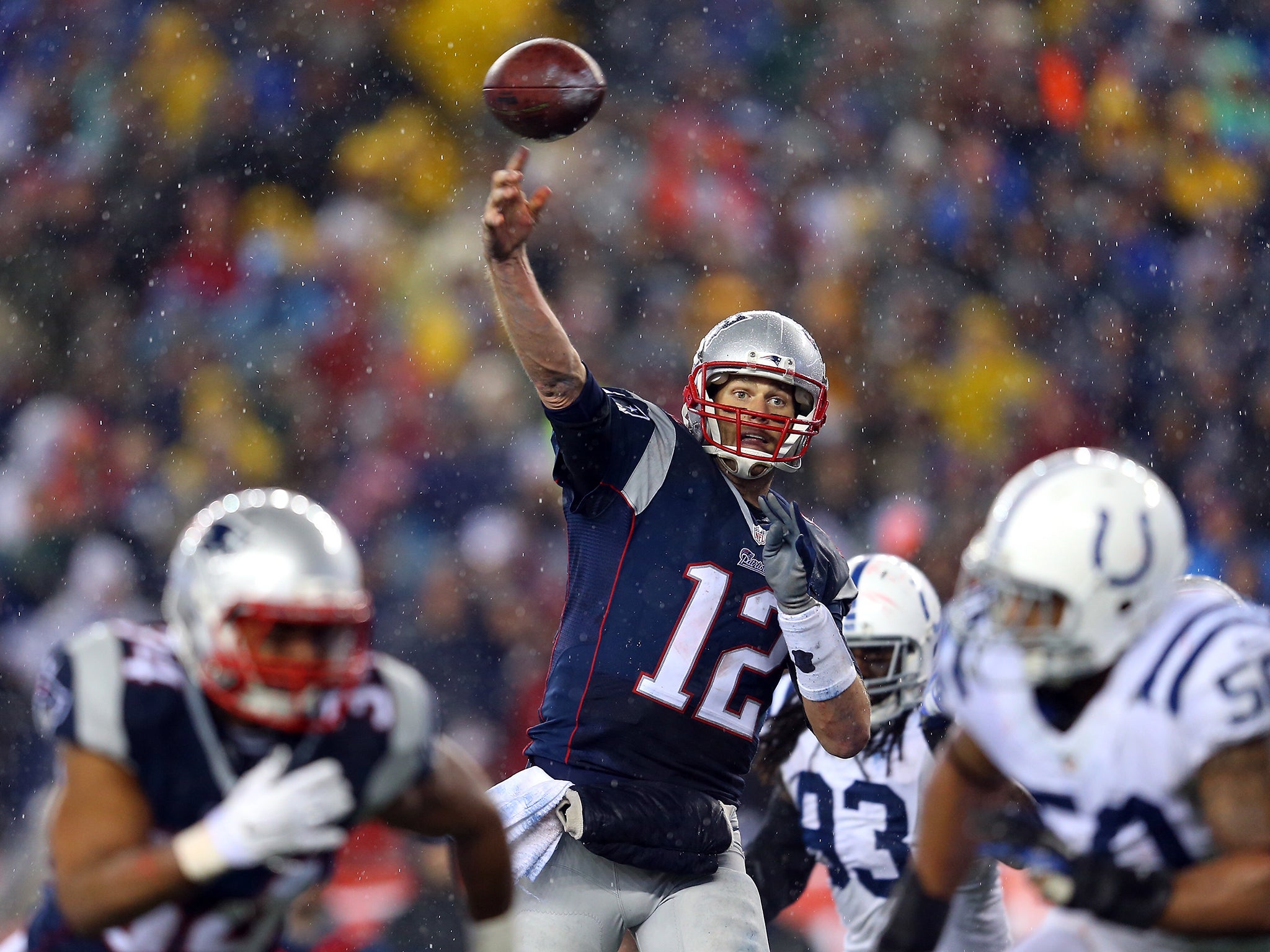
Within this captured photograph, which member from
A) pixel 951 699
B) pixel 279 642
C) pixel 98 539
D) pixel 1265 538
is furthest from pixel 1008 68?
pixel 279 642

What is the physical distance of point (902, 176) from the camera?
7484 millimetres

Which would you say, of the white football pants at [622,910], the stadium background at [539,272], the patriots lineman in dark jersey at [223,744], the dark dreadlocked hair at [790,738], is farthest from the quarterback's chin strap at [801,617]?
the stadium background at [539,272]

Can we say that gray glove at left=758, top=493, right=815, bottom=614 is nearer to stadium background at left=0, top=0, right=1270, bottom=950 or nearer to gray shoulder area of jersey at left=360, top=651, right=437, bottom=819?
gray shoulder area of jersey at left=360, top=651, right=437, bottom=819

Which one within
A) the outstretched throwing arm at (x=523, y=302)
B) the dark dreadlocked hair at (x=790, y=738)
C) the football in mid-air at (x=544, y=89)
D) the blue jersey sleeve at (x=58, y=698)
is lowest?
the dark dreadlocked hair at (x=790, y=738)

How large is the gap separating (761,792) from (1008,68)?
414 cm

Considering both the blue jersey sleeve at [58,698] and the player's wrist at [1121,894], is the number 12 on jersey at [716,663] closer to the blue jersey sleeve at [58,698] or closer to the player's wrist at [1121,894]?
the player's wrist at [1121,894]

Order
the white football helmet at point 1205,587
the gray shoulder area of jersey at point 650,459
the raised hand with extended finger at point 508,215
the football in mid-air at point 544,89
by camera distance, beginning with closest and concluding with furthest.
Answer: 1. the white football helmet at point 1205,587
2. the raised hand with extended finger at point 508,215
3. the gray shoulder area of jersey at point 650,459
4. the football in mid-air at point 544,89

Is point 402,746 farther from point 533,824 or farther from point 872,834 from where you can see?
point 872,834

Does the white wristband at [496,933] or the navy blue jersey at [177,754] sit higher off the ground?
the navy blue jersey at [177,754]

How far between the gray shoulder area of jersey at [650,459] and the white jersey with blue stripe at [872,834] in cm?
101

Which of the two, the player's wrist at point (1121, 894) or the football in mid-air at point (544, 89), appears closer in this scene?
the player's wrist at point (1121, 894)

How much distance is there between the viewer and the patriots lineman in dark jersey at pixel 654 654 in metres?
3.02

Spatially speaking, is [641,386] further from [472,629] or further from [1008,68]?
[1008,68]

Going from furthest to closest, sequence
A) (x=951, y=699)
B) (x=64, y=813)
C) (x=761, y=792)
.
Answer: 1. (x=761, y=792)
2. (x=951, y=699)
3. (x=64, y=813)
